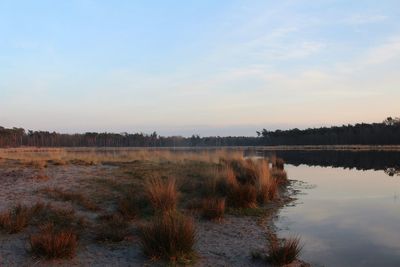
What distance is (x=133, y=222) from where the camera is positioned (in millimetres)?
9203

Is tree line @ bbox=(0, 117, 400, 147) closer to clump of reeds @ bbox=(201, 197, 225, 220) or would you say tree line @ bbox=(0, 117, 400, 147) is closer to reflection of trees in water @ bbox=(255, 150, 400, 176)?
reflection of trees in water @ bbox=(255, 150, 400, 176)

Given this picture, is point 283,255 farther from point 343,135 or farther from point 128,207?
point 343,135

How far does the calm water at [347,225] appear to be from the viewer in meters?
7.75

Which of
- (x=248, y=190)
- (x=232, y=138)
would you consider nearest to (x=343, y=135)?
(x=232, y=138)

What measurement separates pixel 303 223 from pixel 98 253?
5227 millimetres

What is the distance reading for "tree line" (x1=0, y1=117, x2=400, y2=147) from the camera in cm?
9557

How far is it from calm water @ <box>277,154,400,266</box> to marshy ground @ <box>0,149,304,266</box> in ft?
2.05

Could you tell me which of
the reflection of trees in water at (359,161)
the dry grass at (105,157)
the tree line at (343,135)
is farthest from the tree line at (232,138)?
the dry grass at (105,157)

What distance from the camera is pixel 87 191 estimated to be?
12344 mm

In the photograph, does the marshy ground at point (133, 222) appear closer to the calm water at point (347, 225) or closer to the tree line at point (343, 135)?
the calm water at point (347, 225)

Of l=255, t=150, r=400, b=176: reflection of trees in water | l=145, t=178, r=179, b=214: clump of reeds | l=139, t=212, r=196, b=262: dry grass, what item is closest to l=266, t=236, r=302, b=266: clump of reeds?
l=139, t=212, r=196, b=262: dry grass

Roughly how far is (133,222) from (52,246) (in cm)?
265

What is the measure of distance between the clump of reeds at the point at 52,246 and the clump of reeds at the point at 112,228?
90 cm

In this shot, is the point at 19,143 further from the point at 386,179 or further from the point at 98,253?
the point at 98,253
